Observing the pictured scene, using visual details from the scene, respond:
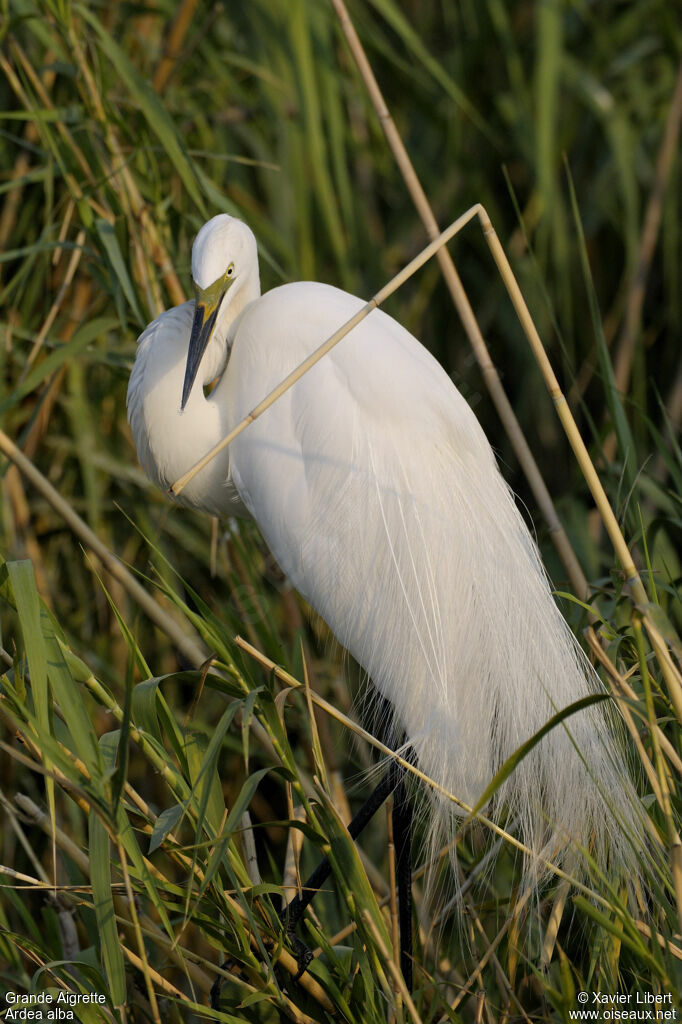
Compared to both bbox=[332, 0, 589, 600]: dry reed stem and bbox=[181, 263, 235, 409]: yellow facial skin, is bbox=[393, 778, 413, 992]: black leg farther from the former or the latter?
bbox=[181, 263, 235, 409]: yellow facial skin

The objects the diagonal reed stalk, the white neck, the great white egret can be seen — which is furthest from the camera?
the white neck

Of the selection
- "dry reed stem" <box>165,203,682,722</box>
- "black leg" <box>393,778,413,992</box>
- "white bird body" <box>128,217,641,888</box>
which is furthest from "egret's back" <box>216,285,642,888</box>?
"dry reed stem" <box>165,203,682,722</box>

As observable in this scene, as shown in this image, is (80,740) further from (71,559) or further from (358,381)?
(71,559)

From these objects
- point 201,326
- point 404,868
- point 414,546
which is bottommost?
point 404,868

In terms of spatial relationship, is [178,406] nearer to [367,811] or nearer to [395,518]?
[395,518]

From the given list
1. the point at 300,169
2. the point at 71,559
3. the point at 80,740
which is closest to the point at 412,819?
the point at 80,740

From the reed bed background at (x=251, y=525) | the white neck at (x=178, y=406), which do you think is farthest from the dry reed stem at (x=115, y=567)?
the white neck at (x=178, y=406)

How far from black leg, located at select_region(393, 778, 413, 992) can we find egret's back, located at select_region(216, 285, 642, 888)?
131 millimetres

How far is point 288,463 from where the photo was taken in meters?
1.23

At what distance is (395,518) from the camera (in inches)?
47.3

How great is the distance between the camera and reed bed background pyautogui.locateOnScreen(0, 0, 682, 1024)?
2.77 feet

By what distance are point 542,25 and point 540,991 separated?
1.45 meters

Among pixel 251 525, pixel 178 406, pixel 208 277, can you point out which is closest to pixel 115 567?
pixel 178 406

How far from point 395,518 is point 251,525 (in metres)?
0.42
